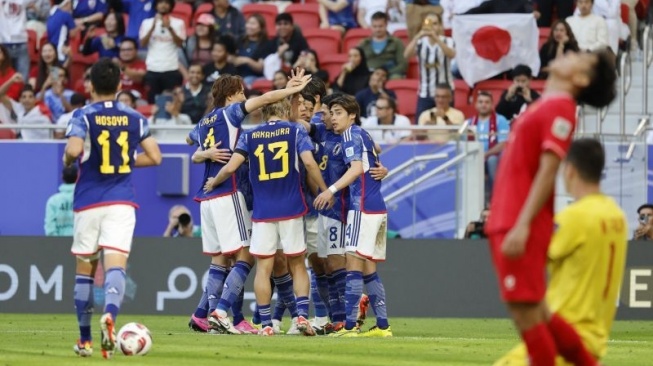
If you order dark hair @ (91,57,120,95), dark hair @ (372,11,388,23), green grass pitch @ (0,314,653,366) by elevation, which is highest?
dark hair @ (372,11,388,23)

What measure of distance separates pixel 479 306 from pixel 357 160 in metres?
5.89

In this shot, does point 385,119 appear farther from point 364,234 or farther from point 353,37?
point 364,234

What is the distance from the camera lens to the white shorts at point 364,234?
1370 centimetres

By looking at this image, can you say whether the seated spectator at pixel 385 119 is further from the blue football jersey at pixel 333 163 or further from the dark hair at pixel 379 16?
the blue football jersey at pixel 333 163

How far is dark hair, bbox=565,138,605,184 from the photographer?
7.43 meters

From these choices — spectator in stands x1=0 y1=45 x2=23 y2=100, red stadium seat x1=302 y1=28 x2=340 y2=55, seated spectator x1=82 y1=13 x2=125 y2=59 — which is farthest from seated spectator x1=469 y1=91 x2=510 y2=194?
spectator in stands x1=0 y1=45 x2=23 y2=100

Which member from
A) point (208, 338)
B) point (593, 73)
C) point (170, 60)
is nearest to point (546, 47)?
point (170, 60)

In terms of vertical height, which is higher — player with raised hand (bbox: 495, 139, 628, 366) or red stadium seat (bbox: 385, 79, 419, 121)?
red stadium seat (bbox: 385, 79, 419, 121)

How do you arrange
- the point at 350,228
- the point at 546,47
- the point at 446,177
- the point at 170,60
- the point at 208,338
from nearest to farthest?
the point at 208,338, the point at 350,228, the point at 446,177, the point at 546,47, the point at 170,60

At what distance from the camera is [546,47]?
21547 millimetres

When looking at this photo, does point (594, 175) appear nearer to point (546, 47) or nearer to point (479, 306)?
point (479, 306)

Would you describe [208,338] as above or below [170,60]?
below

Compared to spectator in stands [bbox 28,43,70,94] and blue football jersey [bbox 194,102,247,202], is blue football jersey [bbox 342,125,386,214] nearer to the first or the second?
blue football jersey [bbox 194,102,247,202]

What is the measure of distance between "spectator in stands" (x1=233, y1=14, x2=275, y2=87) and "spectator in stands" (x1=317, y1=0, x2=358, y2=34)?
4.34 feet
